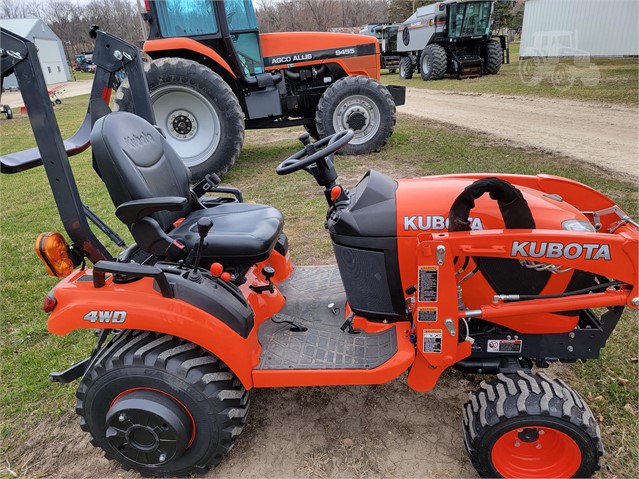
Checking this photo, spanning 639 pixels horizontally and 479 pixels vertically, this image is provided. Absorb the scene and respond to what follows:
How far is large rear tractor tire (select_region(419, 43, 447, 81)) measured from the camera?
18.1 meters

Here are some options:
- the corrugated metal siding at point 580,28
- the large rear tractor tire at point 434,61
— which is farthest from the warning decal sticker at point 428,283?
the corrugated metal siding at point 580,28

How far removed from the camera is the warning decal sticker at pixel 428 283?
1892 mm

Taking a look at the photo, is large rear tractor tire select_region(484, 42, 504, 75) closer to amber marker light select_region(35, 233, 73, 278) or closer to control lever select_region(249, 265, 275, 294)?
control lever select_region(249, 265, 275, 294)

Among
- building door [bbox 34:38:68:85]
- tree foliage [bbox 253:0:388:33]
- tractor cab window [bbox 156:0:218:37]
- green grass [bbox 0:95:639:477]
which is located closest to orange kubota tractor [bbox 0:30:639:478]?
green grass [bbox 0:95:639:477]

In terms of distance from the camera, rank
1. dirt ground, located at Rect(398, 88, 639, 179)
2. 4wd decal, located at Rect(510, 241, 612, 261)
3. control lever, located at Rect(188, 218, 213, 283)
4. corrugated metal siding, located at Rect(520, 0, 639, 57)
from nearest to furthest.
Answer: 4wd decal, located at Rect(510, 241, 612, 261) < control lever, located at Rect(188, 218, 213, 283) < dirt ground, located at Rect(398, 88, 639, 179) < corrugated metal siding, located at Rect(520, 0, 639, 57)

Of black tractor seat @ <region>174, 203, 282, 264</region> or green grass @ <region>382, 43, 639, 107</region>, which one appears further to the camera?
green grass @ <region>382, 43, 639, 107</region>

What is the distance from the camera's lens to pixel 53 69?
43.3 meters

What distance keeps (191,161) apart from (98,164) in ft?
13.8

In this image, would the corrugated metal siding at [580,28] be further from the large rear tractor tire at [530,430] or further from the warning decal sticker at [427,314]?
the warning decal sticker at [427,314]

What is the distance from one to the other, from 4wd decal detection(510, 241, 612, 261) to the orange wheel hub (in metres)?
0.71

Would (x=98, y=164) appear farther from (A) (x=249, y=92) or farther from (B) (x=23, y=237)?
(A) (x=249, y=92)

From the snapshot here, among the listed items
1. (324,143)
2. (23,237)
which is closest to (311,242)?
(324,143)

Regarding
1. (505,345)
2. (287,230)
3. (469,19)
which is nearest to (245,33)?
(287,230)

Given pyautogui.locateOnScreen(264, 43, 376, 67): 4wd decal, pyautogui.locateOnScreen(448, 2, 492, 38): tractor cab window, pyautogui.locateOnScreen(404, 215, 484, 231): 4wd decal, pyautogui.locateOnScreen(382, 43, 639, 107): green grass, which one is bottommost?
pyautogui.locateOnScreen(382, 43, 639, 107): green grass
